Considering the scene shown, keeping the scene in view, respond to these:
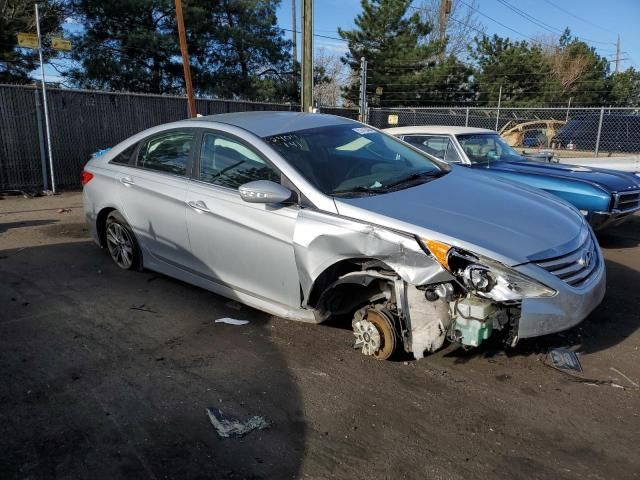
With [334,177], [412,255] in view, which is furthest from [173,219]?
[412,255]

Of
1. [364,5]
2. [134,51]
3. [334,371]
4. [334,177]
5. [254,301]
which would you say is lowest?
[334,371]

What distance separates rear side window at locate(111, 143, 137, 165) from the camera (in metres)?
4.98

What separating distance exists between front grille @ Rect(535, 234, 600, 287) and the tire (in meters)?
3.68

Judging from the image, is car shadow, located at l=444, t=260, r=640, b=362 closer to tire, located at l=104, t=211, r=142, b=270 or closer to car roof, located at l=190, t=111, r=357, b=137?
car roof, located at l=190, t=111, r=357, b=137

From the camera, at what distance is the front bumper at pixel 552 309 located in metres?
2.78

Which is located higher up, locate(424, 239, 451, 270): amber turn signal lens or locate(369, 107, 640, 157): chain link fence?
locate(369, 107, 640, 157): chain link fence

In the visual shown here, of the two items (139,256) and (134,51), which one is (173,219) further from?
(134,51)

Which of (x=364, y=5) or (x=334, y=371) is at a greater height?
(x=364, y=5)

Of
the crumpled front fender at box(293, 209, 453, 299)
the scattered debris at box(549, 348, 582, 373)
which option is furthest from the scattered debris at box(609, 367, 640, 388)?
the crumpled front fender at box(293, 209, 453, 299)

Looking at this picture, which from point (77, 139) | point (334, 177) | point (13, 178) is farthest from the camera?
point (77, 139)

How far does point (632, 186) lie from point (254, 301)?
5084 mm

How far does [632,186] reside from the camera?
244 inches

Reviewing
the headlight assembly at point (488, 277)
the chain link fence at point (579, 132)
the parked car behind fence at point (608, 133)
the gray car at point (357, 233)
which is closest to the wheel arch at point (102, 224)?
the gray car at point (357, 233)

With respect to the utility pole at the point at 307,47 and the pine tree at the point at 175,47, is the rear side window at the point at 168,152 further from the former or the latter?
the pine tree at the point at 175,47
